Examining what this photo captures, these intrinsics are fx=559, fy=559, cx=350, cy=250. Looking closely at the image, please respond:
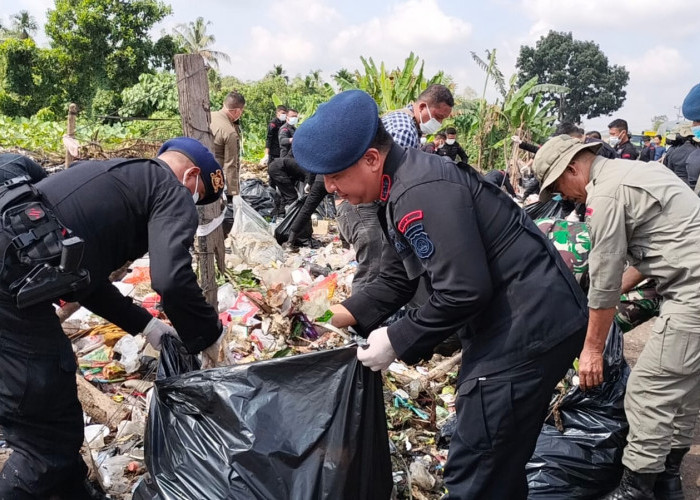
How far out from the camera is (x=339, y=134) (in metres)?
1.51

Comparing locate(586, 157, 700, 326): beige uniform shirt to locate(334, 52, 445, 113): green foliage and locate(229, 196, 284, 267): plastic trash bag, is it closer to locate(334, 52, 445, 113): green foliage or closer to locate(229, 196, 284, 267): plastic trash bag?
locate(229, 196, 284, 267): plastic trash bag

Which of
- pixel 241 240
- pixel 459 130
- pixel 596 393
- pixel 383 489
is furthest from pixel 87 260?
pixel 459 130

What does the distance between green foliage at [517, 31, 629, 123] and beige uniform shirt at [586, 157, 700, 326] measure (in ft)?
167

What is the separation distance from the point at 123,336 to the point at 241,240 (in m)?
2.43

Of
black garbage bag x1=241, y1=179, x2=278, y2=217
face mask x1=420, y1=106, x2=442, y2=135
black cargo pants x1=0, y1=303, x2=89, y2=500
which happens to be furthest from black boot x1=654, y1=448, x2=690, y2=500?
black garbage bag x1=241, y1=179, x2=278, y2=217

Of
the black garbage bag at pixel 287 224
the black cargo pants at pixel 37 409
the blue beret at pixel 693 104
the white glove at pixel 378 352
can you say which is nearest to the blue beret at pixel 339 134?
the white glove at pixel 378 352

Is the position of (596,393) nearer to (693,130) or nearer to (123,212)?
(123,212)

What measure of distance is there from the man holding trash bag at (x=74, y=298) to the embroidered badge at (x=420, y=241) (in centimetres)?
78

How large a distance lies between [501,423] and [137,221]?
1382mm

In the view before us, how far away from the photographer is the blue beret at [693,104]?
414cm

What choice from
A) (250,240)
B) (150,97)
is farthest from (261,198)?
(150,97)

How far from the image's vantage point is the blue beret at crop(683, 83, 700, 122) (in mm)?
4145

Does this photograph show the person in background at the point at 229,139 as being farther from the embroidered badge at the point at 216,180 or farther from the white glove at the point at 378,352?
the white glove at the point at 378,352

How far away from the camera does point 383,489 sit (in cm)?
196
